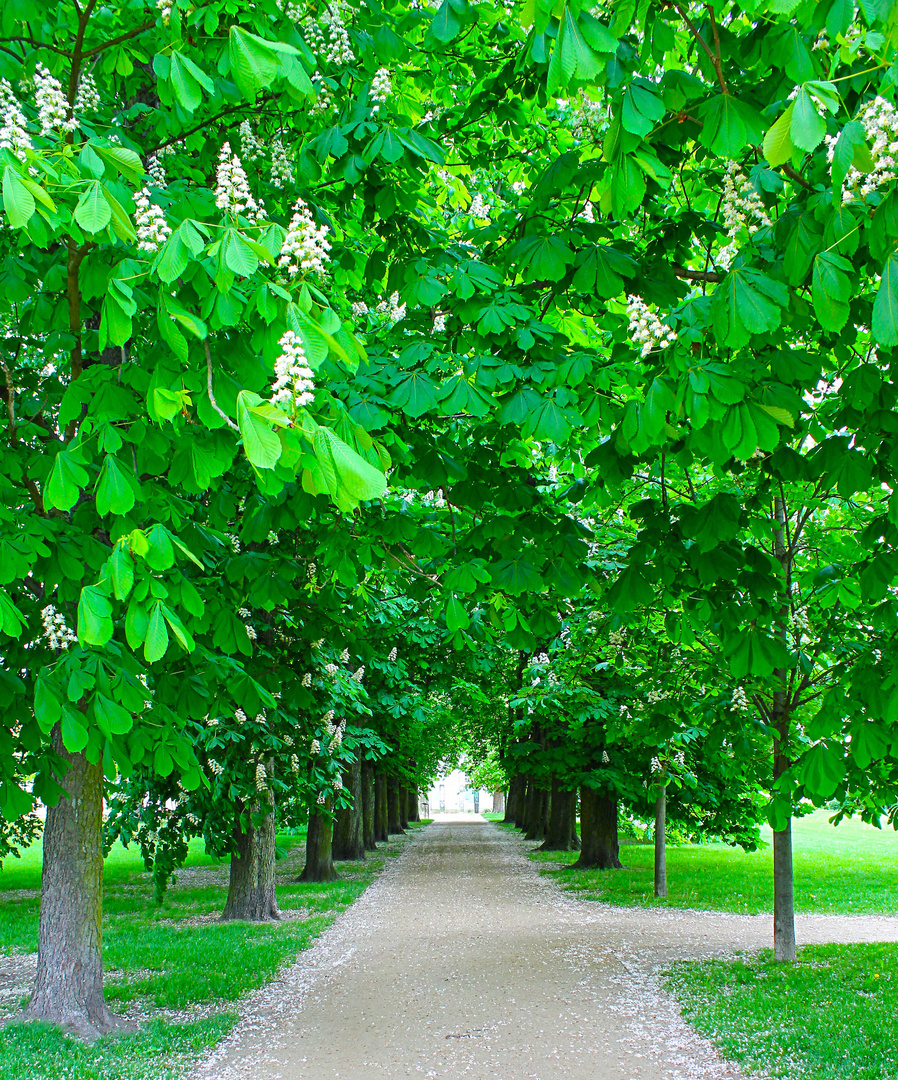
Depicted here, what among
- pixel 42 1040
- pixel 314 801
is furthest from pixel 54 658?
pixel 314 801

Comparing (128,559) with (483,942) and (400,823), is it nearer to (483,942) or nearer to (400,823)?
(483,942)

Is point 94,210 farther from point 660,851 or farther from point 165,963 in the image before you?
point 660,851

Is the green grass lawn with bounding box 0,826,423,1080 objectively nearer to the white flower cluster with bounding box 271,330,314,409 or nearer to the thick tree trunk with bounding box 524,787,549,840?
the white flower cluster with bounding box 271,330,314,409

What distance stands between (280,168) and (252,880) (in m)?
10.0

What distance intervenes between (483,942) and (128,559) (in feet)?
30.8

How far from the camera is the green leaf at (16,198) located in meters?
2.29

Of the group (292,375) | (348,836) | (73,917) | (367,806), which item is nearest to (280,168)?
(292,375)

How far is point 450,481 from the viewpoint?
497 cm

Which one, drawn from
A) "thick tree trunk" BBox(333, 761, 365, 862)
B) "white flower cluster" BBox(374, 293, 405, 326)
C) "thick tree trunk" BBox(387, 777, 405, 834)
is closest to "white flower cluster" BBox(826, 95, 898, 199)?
"white flower cluster" BBox(374, 293, 405, 326)

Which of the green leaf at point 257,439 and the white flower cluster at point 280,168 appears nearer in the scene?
the green leaf at point 257,439

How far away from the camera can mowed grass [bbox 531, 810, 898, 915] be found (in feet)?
44.0

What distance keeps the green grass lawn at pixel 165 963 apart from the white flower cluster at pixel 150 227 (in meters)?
5.16

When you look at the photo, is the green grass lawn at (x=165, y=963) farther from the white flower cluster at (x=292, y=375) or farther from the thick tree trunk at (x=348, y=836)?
the white flower cluster at (x=292, y=375)

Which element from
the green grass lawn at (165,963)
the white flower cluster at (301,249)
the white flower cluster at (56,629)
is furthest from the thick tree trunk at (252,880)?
the white flower cluster at (301,249)
